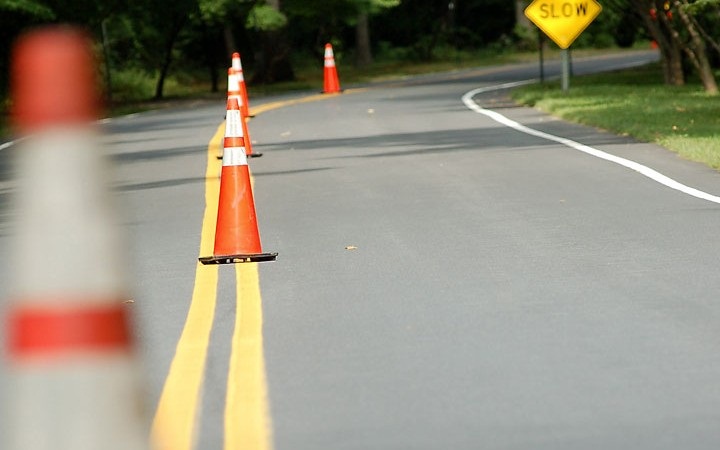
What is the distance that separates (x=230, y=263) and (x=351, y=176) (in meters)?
6.17

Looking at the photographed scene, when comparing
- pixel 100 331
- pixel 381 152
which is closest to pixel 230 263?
pixel 100 331

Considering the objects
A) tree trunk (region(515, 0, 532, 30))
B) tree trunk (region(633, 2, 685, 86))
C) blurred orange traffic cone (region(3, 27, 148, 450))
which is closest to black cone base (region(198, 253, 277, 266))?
blurred orange traffic cone (region(3, 27, 148, 450))

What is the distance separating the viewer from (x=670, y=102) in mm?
26938

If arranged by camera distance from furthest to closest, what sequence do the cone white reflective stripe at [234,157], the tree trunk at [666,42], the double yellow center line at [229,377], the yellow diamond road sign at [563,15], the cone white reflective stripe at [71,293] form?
the tree trunk at [666,42] → the yellow diamond road sign at [563,15] → the cone white reflective stripe at [234,157] → the double yellow center line at [229,377] → the cone white reflective stripe at [71,293]

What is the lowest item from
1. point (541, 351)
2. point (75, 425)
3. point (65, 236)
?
point (541, 351)

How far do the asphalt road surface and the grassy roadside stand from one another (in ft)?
2.16

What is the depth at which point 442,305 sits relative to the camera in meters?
8.84

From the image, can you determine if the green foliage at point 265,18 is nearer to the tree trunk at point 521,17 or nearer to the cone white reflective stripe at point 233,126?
the tree trunk at point 521,17

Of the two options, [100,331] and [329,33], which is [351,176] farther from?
[329,33]

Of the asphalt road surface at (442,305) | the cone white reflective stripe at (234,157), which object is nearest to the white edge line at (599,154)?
the asphalt road surface at (442,305)

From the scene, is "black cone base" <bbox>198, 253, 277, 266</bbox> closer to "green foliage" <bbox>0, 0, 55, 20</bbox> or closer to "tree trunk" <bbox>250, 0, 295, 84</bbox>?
"green foliage" <bbox>0, 0, 55, 20</bbox>

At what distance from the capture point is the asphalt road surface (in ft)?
20.3

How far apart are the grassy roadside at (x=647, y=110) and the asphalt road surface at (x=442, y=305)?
0.66 m

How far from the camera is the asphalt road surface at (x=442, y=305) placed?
20.3 feet
